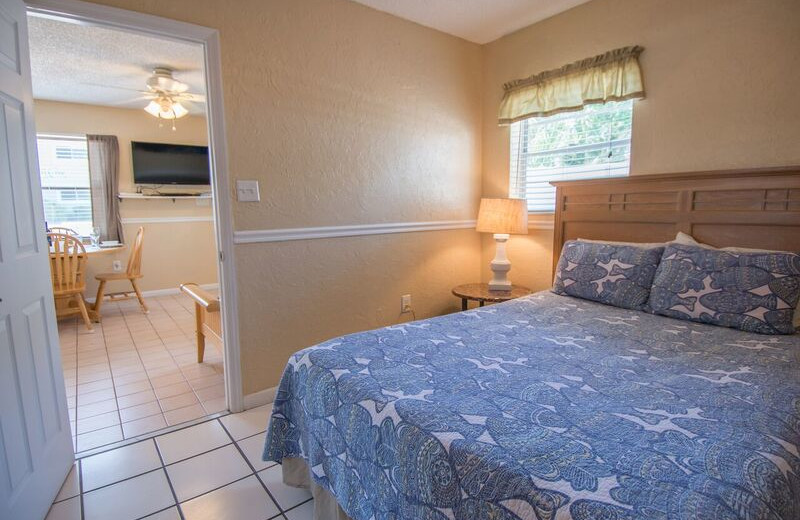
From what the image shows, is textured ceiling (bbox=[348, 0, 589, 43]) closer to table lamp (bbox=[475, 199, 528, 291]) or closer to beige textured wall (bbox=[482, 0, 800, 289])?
beige textured wall (bbox=[482, 0, 800, 289])

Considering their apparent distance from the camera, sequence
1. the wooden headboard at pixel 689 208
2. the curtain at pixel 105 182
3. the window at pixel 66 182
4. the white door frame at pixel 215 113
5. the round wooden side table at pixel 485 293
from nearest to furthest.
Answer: the white door frame at pixel 215 113
the wooden headboard at pixel 689 208
the round wooden side table at pixel 485 293
the window at pixel 66 182
the curtain at pixel 105 182

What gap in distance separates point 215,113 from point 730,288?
2577 mm

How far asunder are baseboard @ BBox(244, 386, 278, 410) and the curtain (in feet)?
12.4

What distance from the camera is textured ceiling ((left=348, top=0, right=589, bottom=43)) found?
2576 millimetres

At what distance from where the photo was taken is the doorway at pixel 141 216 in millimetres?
2133

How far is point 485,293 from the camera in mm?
2863

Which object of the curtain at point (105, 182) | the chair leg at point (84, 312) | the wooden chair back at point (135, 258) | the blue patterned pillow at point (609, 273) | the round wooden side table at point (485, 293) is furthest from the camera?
the curtain at point (105, 182)

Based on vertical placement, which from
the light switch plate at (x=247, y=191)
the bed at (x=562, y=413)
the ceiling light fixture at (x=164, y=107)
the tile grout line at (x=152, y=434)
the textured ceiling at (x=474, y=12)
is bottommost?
the tile grout line at (x=152, y=434)

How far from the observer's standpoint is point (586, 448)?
35.8 inches

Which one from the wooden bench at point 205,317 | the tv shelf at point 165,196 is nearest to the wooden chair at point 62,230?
the tv shelf at point 165,196

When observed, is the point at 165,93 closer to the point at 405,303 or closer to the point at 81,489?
the point at 405,303

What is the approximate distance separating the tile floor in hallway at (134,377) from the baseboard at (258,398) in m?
0.18

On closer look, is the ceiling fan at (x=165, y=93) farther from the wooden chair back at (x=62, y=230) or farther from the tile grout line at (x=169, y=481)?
the tile grout line at (x=169, y=481)

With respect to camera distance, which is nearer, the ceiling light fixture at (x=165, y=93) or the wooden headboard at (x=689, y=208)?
the wooden headboard at (x=689, y=208)
